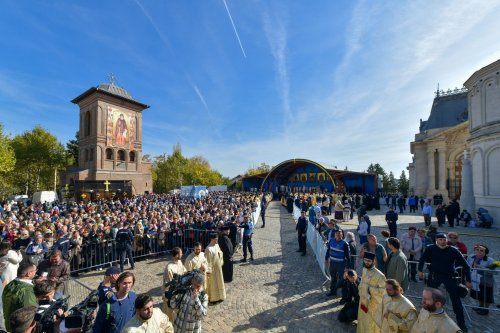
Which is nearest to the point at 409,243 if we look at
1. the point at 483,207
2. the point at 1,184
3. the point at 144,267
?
the point at 144,267

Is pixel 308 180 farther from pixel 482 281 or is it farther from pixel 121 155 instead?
pixel 482 281

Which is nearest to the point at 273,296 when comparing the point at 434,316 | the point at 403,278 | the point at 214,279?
the point at 214,279

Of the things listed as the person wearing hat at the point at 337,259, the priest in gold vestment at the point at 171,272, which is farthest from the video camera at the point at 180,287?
the person wearing hat at the point at 337,259

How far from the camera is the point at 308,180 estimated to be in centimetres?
4522

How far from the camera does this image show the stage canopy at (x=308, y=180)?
126ft

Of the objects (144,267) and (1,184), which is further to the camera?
(1,184)

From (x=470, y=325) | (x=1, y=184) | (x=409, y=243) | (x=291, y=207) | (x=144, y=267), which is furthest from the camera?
(x=1, y=184)

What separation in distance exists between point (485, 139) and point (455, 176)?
47.7ft

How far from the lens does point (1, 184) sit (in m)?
35.7

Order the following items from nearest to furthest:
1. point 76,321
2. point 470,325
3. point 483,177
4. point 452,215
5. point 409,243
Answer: point 76,321
point 470,325
point 409,243
point 452,215
point 483,177

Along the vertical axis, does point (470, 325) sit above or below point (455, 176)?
below

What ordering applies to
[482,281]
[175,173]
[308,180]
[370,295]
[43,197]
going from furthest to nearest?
[175,173]
[308,180]
[43,197]
[482,281]
[370,295]

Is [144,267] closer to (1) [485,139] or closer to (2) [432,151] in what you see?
(1) [485,139]

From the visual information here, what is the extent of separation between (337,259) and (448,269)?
7.34 ft
